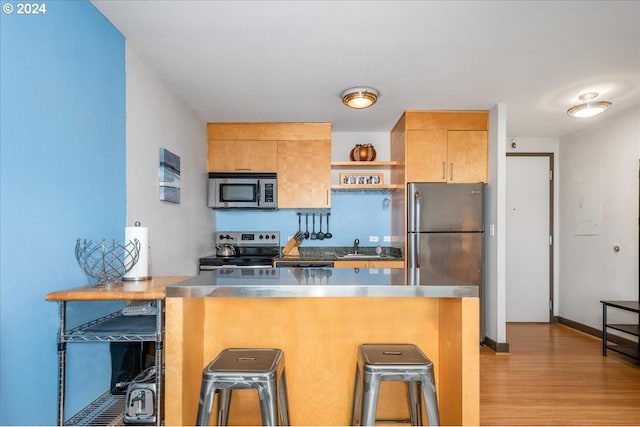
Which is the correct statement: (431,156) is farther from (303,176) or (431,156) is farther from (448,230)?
(303,176)

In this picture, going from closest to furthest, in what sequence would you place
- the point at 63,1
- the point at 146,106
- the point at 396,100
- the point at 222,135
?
the point at 63,1 → the point at 146,106 → the point at 396,100 → the point at 222,135

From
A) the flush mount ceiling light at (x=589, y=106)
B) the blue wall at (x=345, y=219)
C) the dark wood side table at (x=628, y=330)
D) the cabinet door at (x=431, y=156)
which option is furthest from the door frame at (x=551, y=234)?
the blue wall at (x=345, y=219)

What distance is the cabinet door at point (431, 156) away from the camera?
3619 mm

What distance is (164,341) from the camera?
1.42 m

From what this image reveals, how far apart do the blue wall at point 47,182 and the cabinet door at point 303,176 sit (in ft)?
7.05

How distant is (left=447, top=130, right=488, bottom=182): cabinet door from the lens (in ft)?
11.8

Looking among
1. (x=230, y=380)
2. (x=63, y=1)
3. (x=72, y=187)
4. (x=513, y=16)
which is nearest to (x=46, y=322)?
(x=72, y=187)

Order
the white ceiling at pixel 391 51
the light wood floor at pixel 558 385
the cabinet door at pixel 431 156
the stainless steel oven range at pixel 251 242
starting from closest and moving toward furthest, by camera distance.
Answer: the white ceiling at pixel 391 51 → the light wood floor at pixel 558 385 → the cabinet door at pixel 431 156 → the stainless steel oven range at pixel 251 242

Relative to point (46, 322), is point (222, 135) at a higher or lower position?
higher

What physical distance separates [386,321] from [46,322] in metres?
1.50

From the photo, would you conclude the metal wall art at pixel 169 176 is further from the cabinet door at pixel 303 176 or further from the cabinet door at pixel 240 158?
the cabinet door at pixel 303 176

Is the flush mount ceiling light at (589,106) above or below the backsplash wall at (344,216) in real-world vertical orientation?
above

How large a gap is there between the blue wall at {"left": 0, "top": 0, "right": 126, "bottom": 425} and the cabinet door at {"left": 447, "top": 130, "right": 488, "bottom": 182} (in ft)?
9.98

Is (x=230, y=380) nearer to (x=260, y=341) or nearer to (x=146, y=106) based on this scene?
(x=260, y=341)
